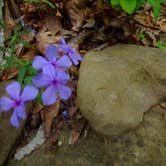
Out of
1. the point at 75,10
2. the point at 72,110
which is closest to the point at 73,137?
the point at 72,110

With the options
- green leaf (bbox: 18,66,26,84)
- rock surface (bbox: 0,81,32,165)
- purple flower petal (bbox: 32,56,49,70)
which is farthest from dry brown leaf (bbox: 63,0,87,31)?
purple flower petal (bbox: 32,56,49,70)

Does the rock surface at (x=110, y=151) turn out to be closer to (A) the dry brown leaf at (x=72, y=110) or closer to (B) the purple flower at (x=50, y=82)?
(A) the dry brown leaf at (x=72, y=110)

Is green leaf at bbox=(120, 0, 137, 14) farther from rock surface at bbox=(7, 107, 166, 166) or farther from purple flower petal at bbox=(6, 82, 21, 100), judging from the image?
purple flower petal at bbox=(6, 82, 21, 100)

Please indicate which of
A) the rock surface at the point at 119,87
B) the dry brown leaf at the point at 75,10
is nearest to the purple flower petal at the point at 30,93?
the rock surface at the point at 119,87

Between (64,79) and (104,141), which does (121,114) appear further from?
(64,79)

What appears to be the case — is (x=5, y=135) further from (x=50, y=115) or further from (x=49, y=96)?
(x=49, y=96)

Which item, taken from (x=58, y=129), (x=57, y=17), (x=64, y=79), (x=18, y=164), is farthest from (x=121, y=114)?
(x=57, y=17)
